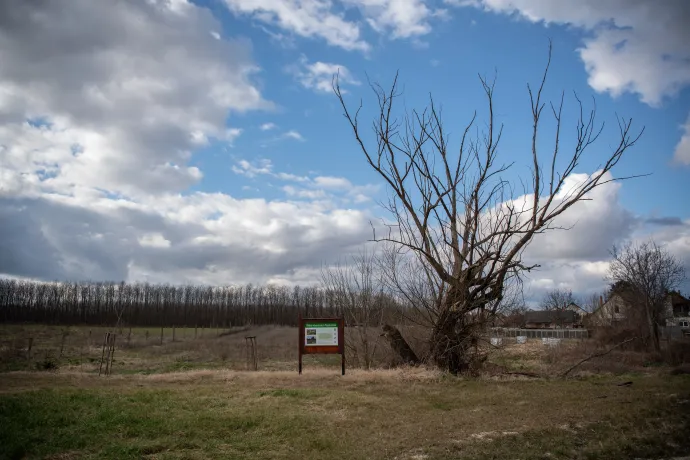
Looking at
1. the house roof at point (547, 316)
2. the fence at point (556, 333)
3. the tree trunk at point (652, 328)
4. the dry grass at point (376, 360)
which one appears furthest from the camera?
the house roof at point (547, 316)

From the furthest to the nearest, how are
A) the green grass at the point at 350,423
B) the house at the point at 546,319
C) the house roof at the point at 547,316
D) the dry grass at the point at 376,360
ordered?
the house roof at the point at 547,316
the house at the point at 546,319
the dry grass at the point at 376,360
the green grass at the point at 350,423

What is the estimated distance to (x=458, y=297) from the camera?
15.8 meters

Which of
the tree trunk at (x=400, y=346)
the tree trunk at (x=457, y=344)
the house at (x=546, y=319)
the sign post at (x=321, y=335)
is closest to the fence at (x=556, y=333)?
the house at (x=546, y=319)

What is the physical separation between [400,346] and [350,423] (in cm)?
915

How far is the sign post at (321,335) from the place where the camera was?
52.6 feet

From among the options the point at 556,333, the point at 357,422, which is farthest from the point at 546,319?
the point at 357,422

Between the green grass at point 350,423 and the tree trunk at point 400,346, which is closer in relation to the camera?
the green grass at point 350,423

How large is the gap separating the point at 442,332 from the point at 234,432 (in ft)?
32.0

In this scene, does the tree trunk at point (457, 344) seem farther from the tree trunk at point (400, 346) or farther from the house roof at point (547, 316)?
the house roof at point (547, 316)

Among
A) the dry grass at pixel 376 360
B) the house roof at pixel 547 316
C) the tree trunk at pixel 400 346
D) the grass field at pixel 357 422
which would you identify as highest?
the house roof at pixel 547 316

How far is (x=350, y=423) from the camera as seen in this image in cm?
863

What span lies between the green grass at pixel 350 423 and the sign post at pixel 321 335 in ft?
12.2

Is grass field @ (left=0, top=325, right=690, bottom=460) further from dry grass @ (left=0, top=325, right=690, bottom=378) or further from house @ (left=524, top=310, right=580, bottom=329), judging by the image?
house @ (left=524, top=310, right=580, bottom=329)

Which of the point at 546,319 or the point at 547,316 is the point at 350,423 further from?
the point at 547,316
